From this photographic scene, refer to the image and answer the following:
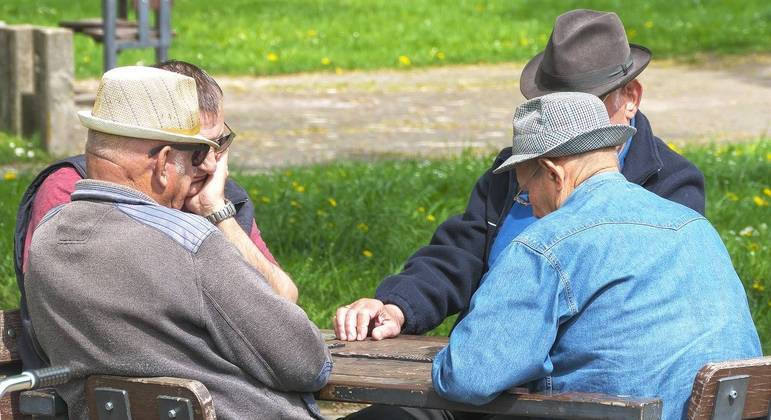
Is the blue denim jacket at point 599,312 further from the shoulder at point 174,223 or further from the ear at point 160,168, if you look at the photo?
the ear at point 160,168

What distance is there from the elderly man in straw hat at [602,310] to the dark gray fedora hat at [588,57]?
1033mm

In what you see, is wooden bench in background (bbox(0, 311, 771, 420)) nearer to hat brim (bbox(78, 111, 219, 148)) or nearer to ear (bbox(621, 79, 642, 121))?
hat brim (bbox(78, 111, 219, 148))

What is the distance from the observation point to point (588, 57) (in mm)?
→ 4059

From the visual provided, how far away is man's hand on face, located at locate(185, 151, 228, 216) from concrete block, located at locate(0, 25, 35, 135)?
22.1 feet

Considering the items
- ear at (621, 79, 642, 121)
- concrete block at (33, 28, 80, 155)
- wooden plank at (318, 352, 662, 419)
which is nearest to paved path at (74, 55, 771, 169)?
concrete block at (33, 28, 80, 155)

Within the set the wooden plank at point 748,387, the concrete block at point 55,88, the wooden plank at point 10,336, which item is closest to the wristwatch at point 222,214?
the wooden plank at point 10,336

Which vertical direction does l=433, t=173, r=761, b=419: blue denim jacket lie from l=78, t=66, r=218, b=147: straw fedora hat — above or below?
below

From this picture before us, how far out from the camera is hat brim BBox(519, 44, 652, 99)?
3982mm

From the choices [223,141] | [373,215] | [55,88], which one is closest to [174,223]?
[223,141]

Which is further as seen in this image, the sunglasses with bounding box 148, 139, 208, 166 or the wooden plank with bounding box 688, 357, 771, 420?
the sunglasses with bounding box 148, 139, 208, 166

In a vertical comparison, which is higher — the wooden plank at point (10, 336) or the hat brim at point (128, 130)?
the hat brim at point (128, 130)

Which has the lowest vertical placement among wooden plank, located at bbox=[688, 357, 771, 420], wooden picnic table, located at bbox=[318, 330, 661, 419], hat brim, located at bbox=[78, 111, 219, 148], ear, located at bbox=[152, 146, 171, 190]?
wooden picnic table, located at bbox=[318, 330, 661, 419]

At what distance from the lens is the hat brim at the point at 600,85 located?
3.98 m

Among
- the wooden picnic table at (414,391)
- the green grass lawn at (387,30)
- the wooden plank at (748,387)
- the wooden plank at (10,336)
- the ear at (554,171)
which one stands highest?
the ear at (554,171)
